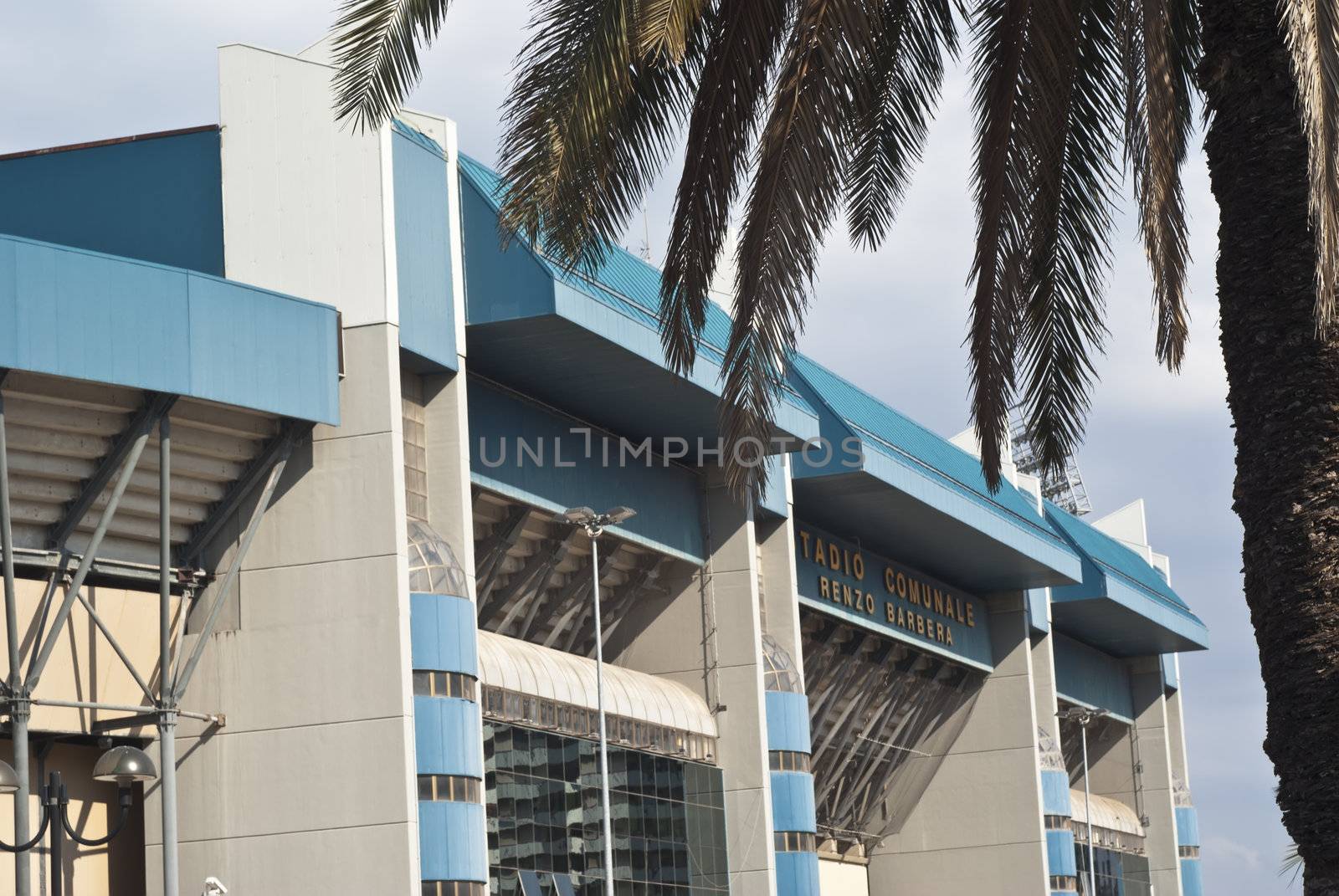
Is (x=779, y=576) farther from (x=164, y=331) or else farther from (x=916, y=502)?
(x=164, y=331)

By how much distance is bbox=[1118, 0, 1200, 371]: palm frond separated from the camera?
12258 mm

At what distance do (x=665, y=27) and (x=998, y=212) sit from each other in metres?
3.38

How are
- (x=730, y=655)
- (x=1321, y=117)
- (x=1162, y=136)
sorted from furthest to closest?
(x=730, y=655) → (x=1162, y=136) → (x=1321, y=117)

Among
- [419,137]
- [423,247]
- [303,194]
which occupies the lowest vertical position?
[423,247]

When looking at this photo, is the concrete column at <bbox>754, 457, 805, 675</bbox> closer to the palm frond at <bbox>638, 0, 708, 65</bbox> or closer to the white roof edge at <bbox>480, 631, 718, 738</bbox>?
the white roof edge at <bbox>480, 631, 718, 738</bbox>

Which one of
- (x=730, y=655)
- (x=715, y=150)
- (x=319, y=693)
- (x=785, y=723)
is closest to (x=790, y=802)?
(x=785, y=723)

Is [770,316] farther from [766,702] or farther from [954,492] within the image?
[954,492]

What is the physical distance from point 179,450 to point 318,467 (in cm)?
224

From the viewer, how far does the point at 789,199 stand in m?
13.4

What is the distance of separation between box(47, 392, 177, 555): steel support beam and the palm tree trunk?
713 inches

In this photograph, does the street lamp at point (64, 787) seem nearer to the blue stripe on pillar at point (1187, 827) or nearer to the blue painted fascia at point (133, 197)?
the blue painted fascia at point (133, 197)

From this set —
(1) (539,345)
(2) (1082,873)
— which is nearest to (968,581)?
(2) (1082,873)

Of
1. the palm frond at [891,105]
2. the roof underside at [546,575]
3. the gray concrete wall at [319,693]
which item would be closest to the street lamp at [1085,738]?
the roof underside at [546,575]

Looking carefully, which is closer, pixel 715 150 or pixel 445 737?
pixel 715 150
